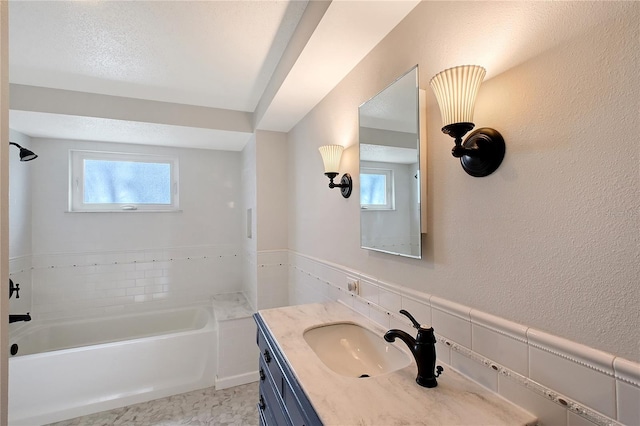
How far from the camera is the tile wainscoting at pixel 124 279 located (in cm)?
289

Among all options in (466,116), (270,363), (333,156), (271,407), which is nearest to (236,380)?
(271,407)

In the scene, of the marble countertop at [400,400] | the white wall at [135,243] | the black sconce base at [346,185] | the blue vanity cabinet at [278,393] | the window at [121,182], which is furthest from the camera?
the window at [121,182]

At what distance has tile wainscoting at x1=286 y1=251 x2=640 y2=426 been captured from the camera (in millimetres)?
604

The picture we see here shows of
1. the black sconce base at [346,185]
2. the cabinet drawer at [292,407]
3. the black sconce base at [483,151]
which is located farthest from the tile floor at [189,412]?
the black sconce base at [483,151]

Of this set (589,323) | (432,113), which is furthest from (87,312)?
(589,323)

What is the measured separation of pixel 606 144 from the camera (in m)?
0.63

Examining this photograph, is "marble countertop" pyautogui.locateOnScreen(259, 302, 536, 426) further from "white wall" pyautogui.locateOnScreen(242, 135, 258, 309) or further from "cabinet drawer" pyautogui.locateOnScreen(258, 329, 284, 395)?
"white wall" pyautogui.locateOnScreen(242, 135, 258, 309)

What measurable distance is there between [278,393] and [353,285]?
646 mm

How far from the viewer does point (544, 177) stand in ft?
2.43

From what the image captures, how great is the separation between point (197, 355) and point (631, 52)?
312 centimetres

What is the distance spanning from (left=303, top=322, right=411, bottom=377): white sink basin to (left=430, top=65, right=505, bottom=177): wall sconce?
79 centimetres

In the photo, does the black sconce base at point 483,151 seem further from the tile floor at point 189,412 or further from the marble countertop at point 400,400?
the tile floor at point 189,412

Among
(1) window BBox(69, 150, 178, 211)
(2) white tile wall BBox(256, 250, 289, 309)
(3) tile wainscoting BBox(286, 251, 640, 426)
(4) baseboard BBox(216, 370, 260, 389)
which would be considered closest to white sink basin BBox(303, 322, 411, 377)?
(3) tile wainscoting BBox(286, 251, 640, 426)

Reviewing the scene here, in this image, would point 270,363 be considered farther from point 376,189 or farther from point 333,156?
point 333,156
